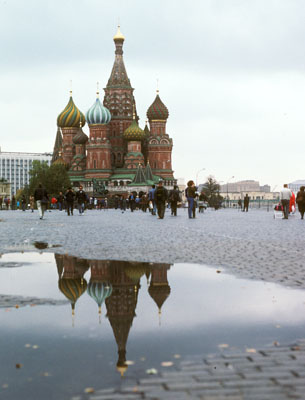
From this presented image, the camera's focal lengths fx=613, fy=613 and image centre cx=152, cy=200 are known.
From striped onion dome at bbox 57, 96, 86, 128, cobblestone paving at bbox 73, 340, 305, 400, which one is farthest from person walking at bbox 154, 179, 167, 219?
striped onion dome at bbox 57, 96, 86, 128

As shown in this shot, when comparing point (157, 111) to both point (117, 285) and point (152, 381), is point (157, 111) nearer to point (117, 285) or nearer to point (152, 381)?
point (117, 285)

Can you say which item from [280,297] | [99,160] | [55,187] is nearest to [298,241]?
[280,297]

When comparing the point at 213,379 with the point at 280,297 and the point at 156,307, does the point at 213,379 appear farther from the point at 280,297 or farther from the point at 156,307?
the point at 280,297

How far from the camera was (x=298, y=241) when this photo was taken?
14.3 metres

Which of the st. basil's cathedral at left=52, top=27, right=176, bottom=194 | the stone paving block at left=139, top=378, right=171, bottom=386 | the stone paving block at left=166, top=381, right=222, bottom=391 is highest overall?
the st. basil's cathedral at left=52, top=27, right=176, bottom=194

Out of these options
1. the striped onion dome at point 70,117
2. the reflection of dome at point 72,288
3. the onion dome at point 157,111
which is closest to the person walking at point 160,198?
the reflection of dome at point 72,288

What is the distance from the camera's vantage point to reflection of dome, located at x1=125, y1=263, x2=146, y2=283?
780 centimetres

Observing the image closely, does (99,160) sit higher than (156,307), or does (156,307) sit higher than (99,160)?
(99,160)

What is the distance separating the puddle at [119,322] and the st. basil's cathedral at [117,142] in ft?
367

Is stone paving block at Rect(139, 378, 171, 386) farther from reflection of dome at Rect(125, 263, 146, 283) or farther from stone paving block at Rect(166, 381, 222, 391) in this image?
reflection of dome at Rect(125, 263, 146, 283)

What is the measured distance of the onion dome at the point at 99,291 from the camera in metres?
6.20

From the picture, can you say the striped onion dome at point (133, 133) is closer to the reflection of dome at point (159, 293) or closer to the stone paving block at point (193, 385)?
the reflection of dome at point (159, 293)

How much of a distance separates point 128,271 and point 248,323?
11.4 ft

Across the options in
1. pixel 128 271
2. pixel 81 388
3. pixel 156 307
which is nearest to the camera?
pixel 81 388
